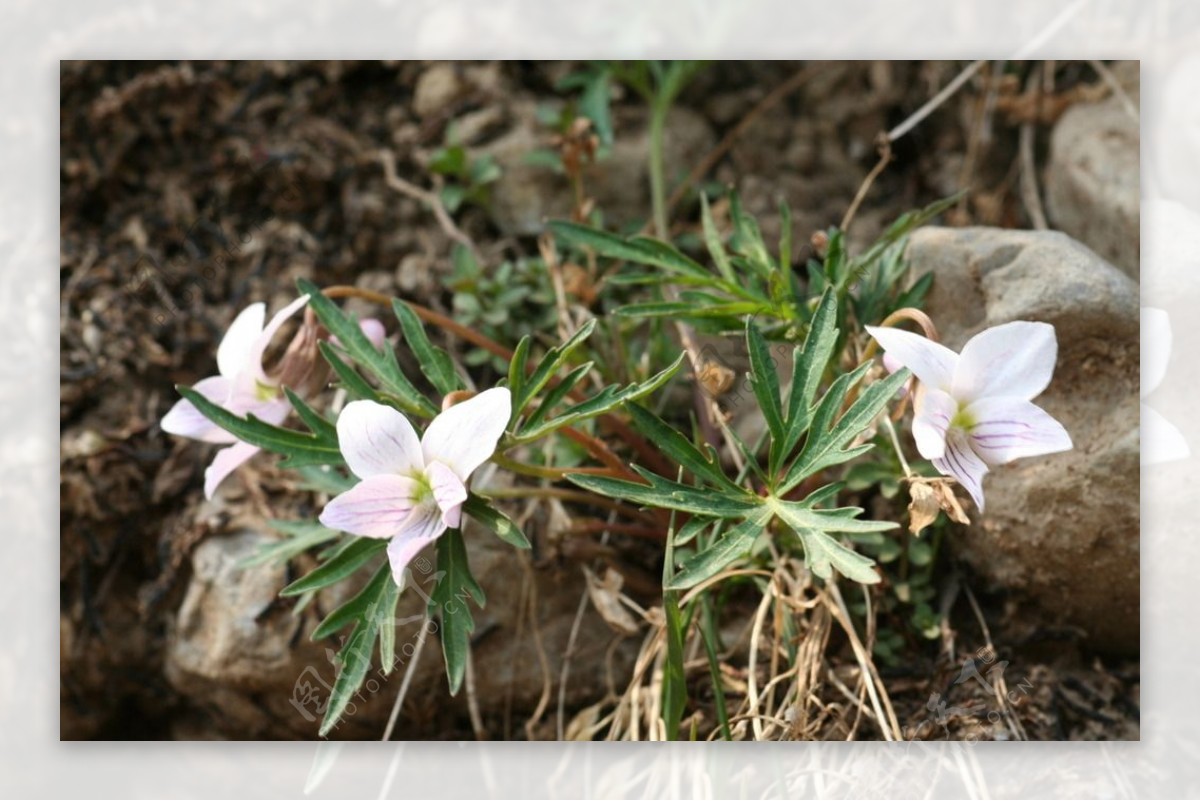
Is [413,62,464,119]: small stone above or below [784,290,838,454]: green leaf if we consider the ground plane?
above

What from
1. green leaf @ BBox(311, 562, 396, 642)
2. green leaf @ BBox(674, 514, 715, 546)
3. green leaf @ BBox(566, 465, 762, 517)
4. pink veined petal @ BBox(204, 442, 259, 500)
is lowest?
green leaf @ BBox(311, 562, 396, 642)

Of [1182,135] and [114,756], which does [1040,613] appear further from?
[114,756]

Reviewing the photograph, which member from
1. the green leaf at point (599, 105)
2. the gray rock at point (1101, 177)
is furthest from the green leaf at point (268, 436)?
the gray rock at point (1101, 177)

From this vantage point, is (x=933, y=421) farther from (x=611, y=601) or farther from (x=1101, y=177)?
(x=1101, y=177)

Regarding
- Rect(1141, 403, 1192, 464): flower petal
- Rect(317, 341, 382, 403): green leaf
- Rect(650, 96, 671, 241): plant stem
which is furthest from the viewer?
Rect(650, 96, 671, 241): plant stem

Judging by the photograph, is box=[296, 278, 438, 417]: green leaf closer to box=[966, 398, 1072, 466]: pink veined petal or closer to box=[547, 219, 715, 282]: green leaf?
box=[547, 219, 715, 282]: green leaf

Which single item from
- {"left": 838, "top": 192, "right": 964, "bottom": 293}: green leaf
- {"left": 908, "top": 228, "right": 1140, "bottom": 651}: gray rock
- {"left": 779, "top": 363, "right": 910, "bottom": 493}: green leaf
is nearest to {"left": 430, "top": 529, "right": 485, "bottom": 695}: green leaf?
{"left": 779, "top": 363, "right": 910, "bottom": 493}: green leaf
